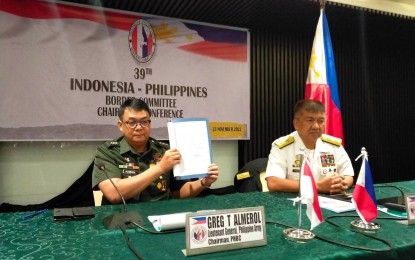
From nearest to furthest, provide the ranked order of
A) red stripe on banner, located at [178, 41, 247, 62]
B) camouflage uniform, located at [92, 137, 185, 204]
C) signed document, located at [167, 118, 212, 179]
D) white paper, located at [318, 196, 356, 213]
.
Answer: white paper, located at [318, 196, 356, 213] < signed document, located at [167, 118, 212, 179] < camouflage uniform, located at [92, 137, 185, 204] < red stripe on banner, located at [178, 41, 247, 62]

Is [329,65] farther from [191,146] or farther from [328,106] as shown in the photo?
[191,146]

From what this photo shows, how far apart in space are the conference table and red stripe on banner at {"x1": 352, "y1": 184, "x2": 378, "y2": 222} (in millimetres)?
69

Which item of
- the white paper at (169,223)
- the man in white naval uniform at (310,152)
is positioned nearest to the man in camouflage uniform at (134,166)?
the white paper at (169,223)

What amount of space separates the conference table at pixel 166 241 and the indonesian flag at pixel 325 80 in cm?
236

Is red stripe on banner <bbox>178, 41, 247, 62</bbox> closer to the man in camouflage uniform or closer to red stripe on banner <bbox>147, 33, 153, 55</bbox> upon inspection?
red stripe on banner <bbox>147, 33, 153, 55</bbox>

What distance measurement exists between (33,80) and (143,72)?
115 cm

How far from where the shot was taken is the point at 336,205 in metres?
1.61

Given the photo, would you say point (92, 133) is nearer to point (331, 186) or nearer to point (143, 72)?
point (143, 72)

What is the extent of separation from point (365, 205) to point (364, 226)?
0.09m

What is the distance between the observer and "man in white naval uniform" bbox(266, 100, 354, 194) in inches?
87.2

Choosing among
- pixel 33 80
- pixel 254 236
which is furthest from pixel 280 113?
pixel 254 236

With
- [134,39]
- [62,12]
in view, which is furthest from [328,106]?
[62,12]

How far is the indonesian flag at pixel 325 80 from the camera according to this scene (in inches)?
144

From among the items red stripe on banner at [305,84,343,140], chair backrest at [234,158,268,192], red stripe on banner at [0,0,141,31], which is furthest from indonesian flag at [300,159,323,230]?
red stripe on banner at [0,0,141,31]
